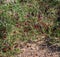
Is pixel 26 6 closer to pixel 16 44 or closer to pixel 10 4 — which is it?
pixel 10 4

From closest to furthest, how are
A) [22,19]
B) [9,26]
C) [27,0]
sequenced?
1. [9,26]
2. [22,19]
3. [27,0]

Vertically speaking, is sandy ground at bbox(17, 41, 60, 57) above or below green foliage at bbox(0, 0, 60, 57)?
below

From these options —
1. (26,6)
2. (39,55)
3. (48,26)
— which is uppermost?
(26,6)

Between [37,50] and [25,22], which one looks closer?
[37,50]

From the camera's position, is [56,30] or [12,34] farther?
[56,30]

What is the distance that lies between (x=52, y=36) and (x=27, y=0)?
108cm

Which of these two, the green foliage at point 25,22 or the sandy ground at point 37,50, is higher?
the green foliage at point 25,22

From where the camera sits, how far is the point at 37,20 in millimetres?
5207

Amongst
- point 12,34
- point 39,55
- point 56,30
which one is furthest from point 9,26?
point 56,30

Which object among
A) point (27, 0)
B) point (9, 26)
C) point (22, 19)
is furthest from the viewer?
point (27, 0)

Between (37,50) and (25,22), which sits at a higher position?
(25,22)

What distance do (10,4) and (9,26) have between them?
1.59ft

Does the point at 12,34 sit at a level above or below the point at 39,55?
above

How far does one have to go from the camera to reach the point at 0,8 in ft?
14.9
